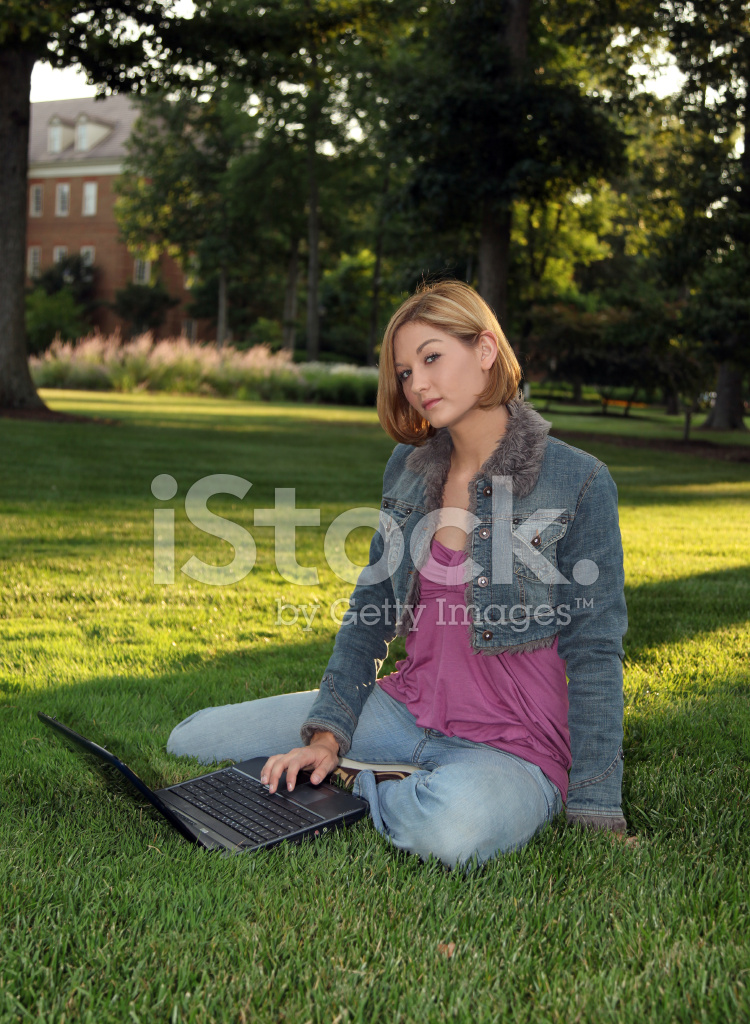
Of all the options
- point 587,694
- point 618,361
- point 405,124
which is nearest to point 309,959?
point 587,694

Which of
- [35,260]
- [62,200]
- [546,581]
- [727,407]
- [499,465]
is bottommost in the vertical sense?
[546,581]

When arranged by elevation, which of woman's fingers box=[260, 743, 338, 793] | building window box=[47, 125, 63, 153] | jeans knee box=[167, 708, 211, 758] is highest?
building window box=[47, 125, 63, 153]

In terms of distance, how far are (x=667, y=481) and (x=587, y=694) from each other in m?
10.9

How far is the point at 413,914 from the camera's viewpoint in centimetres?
224

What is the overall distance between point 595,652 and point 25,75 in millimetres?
14745

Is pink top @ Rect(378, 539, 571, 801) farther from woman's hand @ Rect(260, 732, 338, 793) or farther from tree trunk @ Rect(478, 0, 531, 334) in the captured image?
tree trunk @ Rect(478, 0, 531, 334)

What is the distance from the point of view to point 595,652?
262 centimetres

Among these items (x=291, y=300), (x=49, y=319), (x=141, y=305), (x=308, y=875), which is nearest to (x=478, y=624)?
(x=308, y=875)

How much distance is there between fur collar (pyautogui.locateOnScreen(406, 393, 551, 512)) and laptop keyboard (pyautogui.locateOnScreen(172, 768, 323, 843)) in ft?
3.22

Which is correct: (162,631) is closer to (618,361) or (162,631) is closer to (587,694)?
(587,694)

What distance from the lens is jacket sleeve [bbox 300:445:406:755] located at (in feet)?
9.58

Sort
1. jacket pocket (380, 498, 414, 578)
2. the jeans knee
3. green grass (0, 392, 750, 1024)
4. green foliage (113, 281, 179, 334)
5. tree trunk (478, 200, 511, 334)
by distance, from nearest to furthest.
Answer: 1. green grass (0, 392, 750, 1024)
2. jacket pocket (380, 498, 414, 578)
3. the jeans knee
4. tree trunk (478, 200, 511, 334)
5. green foliage (113, 281, 179, 334)

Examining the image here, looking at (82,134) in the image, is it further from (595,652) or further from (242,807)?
(595,652)

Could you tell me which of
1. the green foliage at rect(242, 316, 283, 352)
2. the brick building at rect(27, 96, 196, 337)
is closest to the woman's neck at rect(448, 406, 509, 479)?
the green foliage at rect(242, 316, 283, 352)
